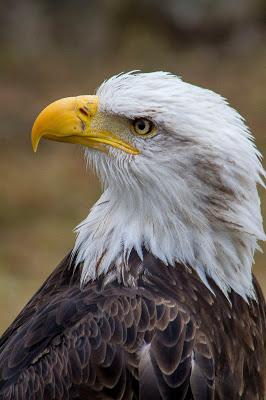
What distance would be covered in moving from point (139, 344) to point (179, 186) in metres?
Result: 0.65

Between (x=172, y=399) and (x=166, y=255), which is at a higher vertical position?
(x=166, y=255)

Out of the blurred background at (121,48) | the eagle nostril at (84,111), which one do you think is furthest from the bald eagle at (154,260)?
the blurred background at (121,48)

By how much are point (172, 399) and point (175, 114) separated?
1.13 meters

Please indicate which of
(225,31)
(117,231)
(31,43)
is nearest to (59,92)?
(31,43)

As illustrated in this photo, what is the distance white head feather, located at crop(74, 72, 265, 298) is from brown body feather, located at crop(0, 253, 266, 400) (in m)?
0.10

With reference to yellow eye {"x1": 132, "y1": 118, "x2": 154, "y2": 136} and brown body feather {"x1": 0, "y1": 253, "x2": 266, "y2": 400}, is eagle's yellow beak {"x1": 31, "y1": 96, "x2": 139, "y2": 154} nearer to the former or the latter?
yellow eye {"x1": 132, "y1": 118, "x2": 154, "y2": 136}

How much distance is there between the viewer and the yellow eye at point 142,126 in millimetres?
4891

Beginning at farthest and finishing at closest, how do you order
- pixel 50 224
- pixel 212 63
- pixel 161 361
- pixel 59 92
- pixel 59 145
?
pixel 212 63 < pixel 59 92 < pixel 59 145 < pixel 50 224 < pixel 161 361

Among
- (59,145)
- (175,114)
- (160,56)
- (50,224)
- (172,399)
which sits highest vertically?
(160,56)

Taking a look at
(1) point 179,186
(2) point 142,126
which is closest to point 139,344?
(1) point 179,186

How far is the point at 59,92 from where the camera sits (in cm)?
1534

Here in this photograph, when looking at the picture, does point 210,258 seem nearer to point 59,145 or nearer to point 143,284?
point 143,284

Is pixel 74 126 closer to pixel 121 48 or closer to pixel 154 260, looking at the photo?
pixel 154 260

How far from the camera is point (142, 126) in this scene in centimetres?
491
